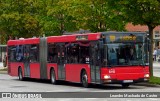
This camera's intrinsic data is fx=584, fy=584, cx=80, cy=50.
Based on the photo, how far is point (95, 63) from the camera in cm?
2656

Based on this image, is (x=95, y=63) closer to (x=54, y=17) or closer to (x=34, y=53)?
(x=34, y=53)

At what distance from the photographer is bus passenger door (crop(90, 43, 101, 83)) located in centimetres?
2631

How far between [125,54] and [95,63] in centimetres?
148

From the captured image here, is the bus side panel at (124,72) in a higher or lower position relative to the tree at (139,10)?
lower

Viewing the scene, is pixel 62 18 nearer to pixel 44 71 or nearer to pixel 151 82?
pixel 44 71

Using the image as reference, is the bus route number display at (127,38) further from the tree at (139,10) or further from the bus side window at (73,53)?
the bus side window at (73,53)

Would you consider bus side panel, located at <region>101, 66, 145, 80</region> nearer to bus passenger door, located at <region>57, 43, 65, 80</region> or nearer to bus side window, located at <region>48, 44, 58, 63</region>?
bus passenger door, located at <region>57, 43, 65, 80</region>

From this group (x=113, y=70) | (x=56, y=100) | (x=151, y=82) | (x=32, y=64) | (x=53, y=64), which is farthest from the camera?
(x=32, y=64)

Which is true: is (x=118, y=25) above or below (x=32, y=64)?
above

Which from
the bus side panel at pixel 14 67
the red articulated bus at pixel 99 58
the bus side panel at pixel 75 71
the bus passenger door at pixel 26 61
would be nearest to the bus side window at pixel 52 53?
the red articulated bus at pixel 99 58

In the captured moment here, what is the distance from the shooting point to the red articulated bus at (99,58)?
85.0ft

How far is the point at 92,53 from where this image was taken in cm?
2688

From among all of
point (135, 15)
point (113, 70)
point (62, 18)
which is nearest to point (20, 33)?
point (62, 18)

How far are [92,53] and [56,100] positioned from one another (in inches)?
274
